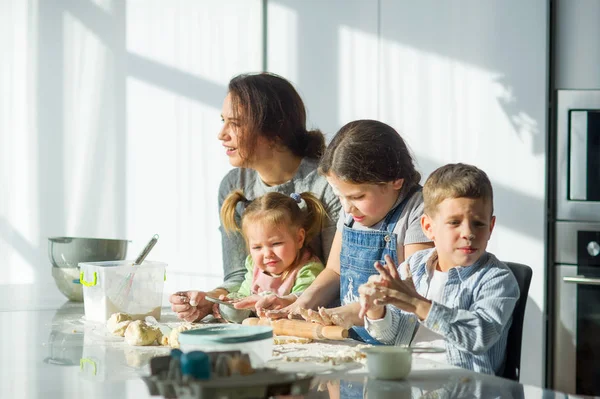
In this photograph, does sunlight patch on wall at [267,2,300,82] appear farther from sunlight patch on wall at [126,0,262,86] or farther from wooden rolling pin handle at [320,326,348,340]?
wooden rolling pin handle at [320,326,348,340]

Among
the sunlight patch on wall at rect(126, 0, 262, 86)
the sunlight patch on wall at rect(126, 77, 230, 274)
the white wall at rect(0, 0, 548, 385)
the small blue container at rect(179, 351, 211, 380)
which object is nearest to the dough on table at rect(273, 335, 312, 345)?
the small blue container at rect(179, 351, 211, 380)

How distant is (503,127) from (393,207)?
1181 millimetres

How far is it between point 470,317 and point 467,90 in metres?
1.68

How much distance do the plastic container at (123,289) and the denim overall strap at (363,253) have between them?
0.46 meters

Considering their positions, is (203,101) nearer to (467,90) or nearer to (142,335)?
(467,90)

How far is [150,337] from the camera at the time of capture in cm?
170

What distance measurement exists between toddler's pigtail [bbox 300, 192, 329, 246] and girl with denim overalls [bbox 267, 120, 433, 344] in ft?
0.58

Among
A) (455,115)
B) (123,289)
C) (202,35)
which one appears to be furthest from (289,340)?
(202,35)

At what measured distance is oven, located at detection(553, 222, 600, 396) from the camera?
112 inches

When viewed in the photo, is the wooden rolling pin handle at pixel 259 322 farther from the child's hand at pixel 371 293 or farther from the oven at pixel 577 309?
the oven at pixel 577 309

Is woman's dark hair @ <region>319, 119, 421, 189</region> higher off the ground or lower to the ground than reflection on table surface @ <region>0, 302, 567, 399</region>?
higher

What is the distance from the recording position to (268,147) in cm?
228

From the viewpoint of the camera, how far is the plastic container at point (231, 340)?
1244 mm

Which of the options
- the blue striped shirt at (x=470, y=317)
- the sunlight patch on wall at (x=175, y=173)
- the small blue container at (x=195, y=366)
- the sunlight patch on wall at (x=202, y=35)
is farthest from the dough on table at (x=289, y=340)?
the sunlight patch on wall at (x=202, y=35)
